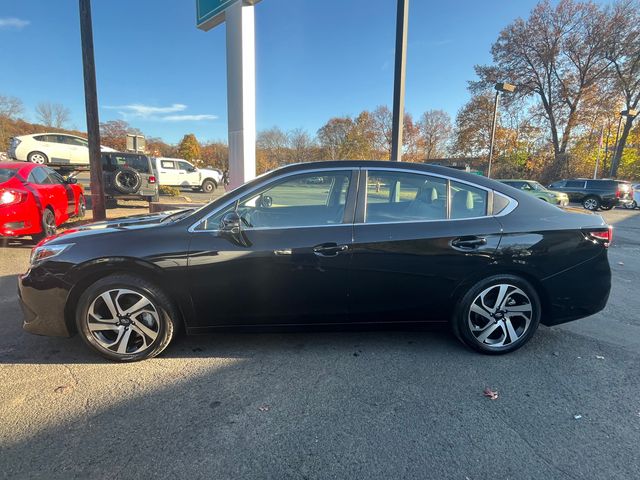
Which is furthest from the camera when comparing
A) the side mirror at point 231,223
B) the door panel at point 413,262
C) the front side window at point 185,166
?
the front side window at point 185,166

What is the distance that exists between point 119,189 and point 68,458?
1200 centimetres

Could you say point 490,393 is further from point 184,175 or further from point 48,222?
point 184,175

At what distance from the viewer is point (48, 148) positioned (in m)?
18.1

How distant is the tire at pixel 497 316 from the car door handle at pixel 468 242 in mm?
317

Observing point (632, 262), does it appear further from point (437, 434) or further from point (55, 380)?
point (55, 380)

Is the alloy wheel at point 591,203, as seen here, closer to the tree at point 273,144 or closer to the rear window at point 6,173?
the rear window at point 6,173

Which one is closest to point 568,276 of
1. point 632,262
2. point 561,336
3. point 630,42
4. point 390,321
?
point 561,336

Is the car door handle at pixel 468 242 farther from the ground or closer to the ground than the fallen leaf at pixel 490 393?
farther from the ground

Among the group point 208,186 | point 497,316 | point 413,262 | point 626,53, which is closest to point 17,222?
point 413,262

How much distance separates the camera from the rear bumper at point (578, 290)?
313cm

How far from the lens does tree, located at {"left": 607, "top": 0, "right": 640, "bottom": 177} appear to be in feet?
97.6

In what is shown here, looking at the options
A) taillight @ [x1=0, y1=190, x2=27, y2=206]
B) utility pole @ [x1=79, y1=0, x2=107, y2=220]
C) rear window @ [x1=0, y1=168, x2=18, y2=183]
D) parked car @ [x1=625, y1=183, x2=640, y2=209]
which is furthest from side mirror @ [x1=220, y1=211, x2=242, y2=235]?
parked car @ [x1=625, y1=183, x2=640, y2=209]

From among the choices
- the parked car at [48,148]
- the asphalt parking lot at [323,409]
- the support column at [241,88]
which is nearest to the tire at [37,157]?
the parked car at [48,148]

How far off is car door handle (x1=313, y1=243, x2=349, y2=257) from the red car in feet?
20.0
